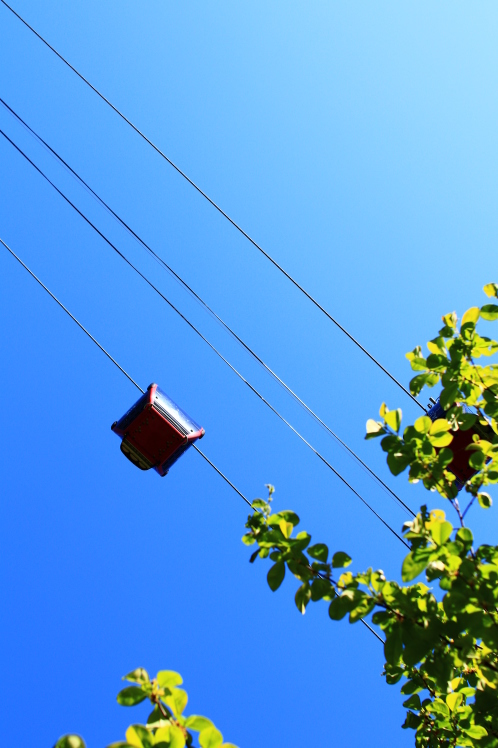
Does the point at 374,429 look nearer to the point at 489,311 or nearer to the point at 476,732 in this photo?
the point at 489,311

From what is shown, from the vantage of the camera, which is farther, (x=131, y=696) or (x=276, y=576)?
(x=276, y=576)

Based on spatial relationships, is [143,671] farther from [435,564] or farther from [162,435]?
[162,435]

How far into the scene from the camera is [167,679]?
5.24 feet

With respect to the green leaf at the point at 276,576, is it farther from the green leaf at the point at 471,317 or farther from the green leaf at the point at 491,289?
the green leaf at the point at 491,289

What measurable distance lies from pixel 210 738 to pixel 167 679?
0.62 feet

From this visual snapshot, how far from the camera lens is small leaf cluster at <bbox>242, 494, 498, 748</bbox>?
74.2 inches

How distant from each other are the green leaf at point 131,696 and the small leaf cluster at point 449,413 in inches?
50.1

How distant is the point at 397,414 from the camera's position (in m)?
2.28

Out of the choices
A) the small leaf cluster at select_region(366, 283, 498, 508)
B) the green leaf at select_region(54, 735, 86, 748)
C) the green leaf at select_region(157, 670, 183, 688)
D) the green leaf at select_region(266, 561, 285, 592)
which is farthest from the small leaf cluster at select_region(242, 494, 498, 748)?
the green leaf at select_region(54, 735, 86, 748)

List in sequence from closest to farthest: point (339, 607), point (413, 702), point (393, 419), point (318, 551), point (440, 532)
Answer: point (440, 532)
point (339, 607)
point (318, 551)
point (393, 419)
point (413, 702)

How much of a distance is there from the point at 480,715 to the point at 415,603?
74 centimetres

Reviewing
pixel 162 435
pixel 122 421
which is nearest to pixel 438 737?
pixel 162 435

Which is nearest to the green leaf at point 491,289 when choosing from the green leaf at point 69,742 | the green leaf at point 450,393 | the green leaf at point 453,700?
the green leaf at point 450,393

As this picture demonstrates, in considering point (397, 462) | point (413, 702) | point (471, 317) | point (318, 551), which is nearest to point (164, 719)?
point (318, 551)
